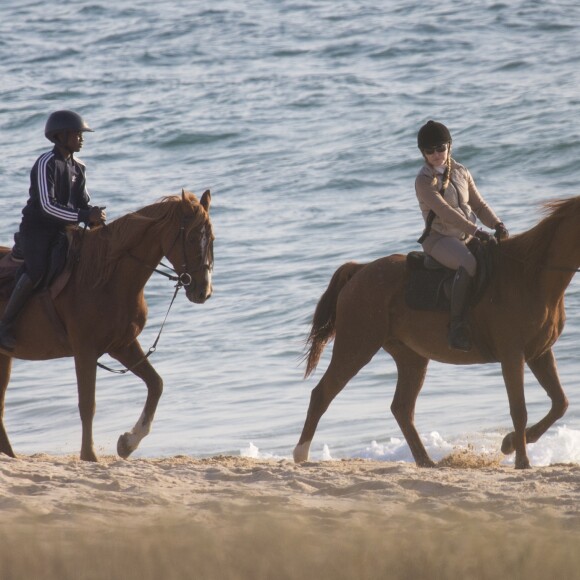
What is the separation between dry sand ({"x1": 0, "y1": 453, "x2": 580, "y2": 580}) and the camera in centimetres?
Result: 454

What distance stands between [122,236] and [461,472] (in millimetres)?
2772

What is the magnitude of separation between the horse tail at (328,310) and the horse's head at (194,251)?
1.07 metres

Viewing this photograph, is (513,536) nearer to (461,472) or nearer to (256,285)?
(461,472)

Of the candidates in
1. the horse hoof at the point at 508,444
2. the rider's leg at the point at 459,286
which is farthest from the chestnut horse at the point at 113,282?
the horse hoof at the point at 508,444

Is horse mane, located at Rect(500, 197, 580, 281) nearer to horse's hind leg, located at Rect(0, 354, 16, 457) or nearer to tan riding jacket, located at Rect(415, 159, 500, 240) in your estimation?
tan riding jacket, located at Rect(415, 159, 500, 240)

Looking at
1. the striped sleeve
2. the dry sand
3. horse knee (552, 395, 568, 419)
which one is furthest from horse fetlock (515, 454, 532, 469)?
the striped sleeve

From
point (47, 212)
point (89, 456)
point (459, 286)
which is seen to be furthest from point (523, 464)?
point (47, 212)

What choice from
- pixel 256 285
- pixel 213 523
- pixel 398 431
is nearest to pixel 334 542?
pixel 213 523

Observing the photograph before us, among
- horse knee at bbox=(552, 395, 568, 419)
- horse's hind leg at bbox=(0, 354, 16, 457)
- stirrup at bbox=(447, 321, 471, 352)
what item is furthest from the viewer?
horse's hind leg at bbox=(0, 354, 16, 457)

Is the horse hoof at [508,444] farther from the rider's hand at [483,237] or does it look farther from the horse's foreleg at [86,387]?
the horse's foreleg at [86,387]

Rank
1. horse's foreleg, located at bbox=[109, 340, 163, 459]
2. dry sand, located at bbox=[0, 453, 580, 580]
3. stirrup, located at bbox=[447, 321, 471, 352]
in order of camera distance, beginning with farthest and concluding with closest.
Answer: horse's foreleg, located at bbox=[109, 340, 163, 459] < stirrup, located at bbox=[447, 321, 471, 352] < dry sand, located at bbox=[0, 453, 580, 580]

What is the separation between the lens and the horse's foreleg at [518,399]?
24.7ft

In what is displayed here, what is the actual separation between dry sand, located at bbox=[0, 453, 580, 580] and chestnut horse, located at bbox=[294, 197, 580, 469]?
0.62m

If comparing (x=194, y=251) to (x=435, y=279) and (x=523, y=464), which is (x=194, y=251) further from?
(x=523, y=464)
